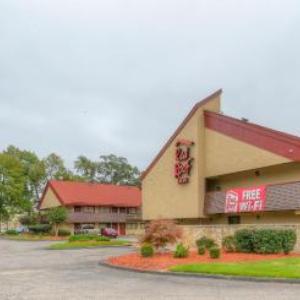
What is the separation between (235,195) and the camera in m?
34.4

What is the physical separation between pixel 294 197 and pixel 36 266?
13.8 metres

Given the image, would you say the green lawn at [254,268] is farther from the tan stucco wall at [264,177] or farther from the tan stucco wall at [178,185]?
the tan stucco wall at [178,185]

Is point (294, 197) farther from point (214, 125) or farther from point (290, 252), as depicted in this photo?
point (214, 125)

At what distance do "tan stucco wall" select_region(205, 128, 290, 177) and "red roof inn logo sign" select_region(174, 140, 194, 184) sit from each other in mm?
1427

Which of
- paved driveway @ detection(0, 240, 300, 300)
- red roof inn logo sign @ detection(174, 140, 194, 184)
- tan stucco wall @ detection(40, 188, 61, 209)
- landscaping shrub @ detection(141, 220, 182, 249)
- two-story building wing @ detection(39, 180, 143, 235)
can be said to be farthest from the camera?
tan stucco wall @ detection(40, 188, 61, 209)

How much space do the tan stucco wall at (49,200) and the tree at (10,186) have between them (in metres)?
4.43

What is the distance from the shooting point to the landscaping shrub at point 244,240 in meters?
26.0

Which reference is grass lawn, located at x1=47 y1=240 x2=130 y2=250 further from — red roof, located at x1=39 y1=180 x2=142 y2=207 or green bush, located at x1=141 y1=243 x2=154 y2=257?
red roof, located at x1=39 y1=180 x2=142 y2=207

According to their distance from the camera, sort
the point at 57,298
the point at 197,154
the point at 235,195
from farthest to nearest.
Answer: the point at 197,154 → the point at 235,195 → the point at 57,298

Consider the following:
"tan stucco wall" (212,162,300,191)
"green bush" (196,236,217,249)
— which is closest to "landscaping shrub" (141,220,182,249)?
"green bush" (196,236,217,249)

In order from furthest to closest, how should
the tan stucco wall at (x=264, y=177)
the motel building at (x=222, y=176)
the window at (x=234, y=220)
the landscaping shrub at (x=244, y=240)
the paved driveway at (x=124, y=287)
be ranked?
the window at (x=234, y=220), the tan stucco wall at (x=264, y=177), the motel building at (x=222, y=176), the landscaping shrub at (x=244, y=240), the paved driveway at (x=124, y=287)

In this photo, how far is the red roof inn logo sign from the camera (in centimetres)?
3788

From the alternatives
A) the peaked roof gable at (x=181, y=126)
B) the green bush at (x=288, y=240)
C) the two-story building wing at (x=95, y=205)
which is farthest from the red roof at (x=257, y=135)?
the two-story building wing at (x=95, y=205)

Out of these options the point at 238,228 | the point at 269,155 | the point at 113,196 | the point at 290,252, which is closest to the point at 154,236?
the point at 238,228
